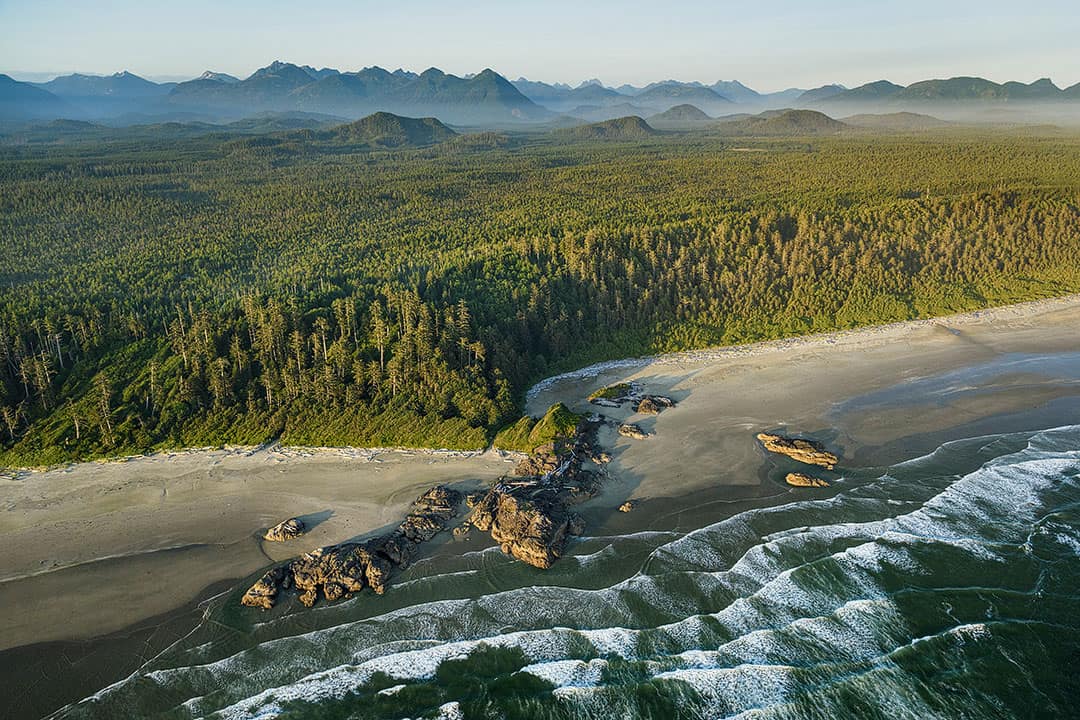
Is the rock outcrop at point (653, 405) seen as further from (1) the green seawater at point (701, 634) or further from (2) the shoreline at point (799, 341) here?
(1) the green seawater at point (701, 634)

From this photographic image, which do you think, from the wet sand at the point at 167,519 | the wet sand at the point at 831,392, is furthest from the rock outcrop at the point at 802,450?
the wet sand at the point at 167,519

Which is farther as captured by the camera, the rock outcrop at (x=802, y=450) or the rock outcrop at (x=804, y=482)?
the rock outcrop at (x=802, y=450)

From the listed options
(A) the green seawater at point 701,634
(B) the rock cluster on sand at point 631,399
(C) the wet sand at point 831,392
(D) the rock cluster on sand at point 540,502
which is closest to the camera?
(A) the green seawater at point 701,634

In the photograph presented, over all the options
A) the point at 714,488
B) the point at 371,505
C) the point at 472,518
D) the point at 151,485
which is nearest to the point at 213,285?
the point at 151,485

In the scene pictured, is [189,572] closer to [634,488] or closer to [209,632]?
[209,632]

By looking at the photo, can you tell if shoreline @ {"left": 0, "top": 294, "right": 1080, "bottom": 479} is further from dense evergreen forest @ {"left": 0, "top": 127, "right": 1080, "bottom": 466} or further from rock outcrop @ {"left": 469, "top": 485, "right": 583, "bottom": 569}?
rock outcrop @ {"left": 469, "top": 485, "right": 583, "bottom": 569}

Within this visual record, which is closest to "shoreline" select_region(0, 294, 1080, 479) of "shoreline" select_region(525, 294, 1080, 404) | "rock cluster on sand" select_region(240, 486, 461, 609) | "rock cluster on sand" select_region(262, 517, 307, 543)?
"shoreline" select_region(525, 294, 1080, 404)

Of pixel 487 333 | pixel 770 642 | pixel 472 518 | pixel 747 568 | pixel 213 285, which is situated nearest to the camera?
pixel 770 642
